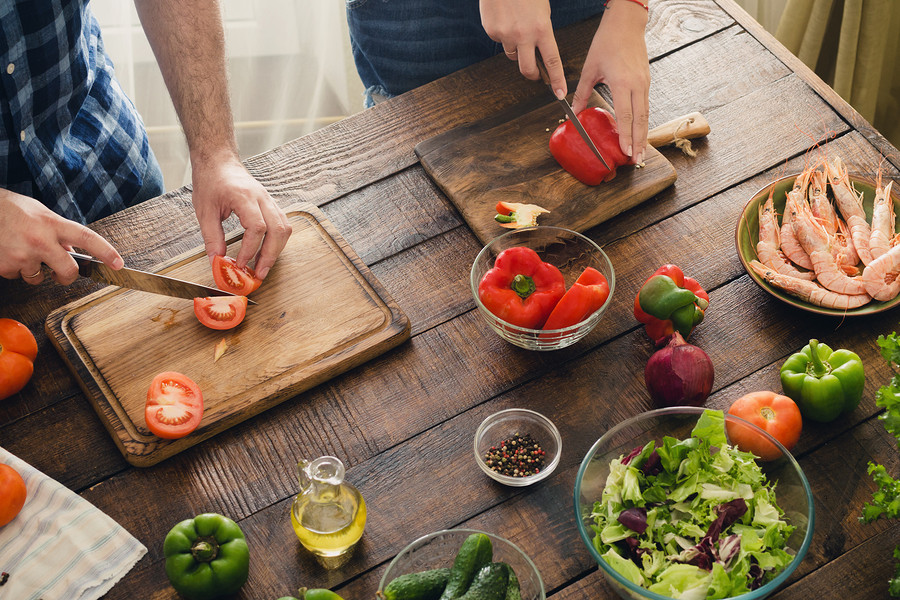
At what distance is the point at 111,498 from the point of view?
146 cm

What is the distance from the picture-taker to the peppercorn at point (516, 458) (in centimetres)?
143

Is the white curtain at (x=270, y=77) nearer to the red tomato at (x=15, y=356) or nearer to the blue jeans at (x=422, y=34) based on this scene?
the blue jeans at (x=422, y=34)

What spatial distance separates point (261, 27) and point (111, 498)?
8.28ft

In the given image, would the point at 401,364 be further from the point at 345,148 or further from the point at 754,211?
the point at 754,211

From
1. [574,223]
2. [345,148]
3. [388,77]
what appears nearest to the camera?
[574,223]

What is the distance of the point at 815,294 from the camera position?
5.10 ft

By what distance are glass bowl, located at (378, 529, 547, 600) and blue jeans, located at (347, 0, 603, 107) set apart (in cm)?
147

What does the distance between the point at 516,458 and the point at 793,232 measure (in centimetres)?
77

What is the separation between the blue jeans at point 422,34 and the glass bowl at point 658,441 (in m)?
1.28

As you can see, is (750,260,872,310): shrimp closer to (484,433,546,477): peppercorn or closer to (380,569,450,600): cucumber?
(484,433,546,477): peppercorn

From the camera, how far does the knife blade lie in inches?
64.0

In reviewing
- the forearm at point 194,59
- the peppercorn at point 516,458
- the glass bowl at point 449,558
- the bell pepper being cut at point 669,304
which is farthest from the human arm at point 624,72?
the glass bowl at point 449,558

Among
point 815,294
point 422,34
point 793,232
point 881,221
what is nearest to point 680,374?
point 815,294

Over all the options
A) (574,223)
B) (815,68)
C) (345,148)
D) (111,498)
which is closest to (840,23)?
(815,68)
